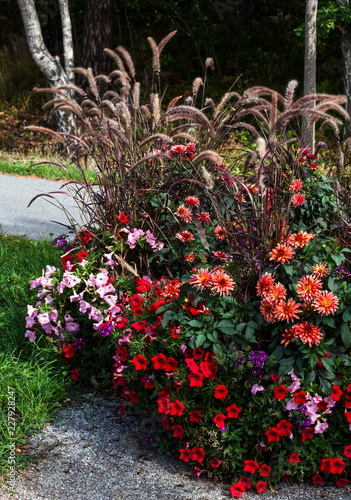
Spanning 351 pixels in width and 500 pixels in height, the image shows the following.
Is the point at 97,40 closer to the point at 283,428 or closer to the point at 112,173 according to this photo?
the point at 112,173

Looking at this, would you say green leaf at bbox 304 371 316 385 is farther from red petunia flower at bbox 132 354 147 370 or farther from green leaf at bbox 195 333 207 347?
red petunia flower at bbox 132 354 147 370

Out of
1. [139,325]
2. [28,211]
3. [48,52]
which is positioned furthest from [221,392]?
[48,52]

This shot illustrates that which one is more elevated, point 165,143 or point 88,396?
point 165,143

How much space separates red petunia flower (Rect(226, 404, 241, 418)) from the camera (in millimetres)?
2609

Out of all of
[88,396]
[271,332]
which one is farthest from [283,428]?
[88,396]

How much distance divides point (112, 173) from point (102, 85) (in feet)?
31.9

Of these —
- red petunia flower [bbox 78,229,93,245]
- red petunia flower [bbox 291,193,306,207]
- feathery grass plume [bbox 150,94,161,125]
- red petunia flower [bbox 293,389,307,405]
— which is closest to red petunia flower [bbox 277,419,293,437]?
red petunia flower [bbox 293,389,307,405]

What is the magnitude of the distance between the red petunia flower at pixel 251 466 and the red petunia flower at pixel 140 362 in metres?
0.61

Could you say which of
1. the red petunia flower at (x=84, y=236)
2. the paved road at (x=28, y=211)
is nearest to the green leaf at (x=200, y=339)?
the red petunia flower at (x=84, y=236)

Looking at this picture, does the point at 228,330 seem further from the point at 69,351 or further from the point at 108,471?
the point at 69,351

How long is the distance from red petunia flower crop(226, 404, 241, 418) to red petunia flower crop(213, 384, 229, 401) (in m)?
0.06

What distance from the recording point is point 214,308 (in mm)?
2754

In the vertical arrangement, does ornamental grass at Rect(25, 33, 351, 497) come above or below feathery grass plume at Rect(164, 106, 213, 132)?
below

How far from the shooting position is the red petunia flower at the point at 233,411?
261 cm
